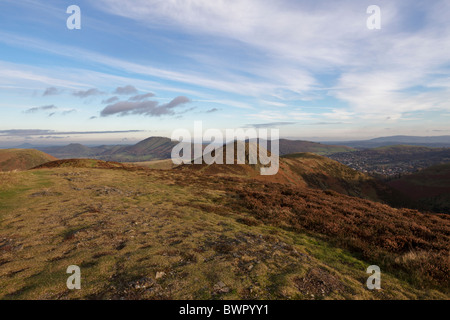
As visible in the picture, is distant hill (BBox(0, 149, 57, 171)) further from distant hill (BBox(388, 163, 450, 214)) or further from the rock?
distant hill (BBox(388, 163, 450, 214))

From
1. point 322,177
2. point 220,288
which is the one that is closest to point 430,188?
point 322,177

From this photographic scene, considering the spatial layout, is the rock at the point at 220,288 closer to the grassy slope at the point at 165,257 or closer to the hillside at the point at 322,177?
the grassy slope at the point at 165,257

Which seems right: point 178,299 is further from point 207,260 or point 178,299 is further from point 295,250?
point 295,250

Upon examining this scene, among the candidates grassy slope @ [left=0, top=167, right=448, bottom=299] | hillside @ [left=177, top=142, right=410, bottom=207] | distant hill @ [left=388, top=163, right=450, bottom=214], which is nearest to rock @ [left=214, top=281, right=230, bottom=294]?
grassy slope @ [left=0, top=167, right=448, bottom=299]

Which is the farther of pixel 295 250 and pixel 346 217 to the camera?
pixel 346 217

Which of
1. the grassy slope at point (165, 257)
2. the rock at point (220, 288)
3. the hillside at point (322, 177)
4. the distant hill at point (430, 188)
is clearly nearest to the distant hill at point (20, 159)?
the hillside at point (322, 177)

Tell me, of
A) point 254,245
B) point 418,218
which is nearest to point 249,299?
point 254,245
